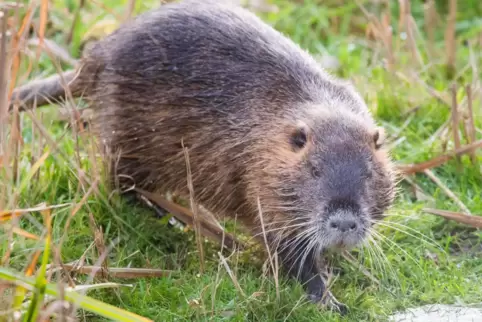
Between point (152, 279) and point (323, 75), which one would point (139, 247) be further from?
point (323, 75)

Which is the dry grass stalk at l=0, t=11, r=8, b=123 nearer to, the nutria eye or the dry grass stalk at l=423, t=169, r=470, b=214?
the nutria eye

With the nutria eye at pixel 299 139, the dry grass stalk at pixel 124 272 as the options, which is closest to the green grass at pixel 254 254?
the dry grass stalk at pixel 124 272

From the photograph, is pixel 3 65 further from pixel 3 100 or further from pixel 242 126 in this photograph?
pixel 242 126

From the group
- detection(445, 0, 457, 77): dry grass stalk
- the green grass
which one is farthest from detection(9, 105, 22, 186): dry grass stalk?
detection(445, 0, 457, 77): dry grass stalk

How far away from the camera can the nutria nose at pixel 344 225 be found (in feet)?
12.5

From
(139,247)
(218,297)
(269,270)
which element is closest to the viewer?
(218,297)

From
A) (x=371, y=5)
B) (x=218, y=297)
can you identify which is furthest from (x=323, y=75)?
(x=371, y=5)

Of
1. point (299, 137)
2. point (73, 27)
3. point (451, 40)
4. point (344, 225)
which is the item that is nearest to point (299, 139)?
point (299, 137)

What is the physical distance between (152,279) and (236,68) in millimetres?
1085

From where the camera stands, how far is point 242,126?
173 inches

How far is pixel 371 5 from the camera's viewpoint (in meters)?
7.51

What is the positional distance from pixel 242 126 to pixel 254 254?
0.58 m

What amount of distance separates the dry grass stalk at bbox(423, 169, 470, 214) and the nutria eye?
1050 millimetres

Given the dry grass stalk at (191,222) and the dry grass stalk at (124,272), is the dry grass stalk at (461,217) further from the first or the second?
the dry grass stalk at (124,272)
